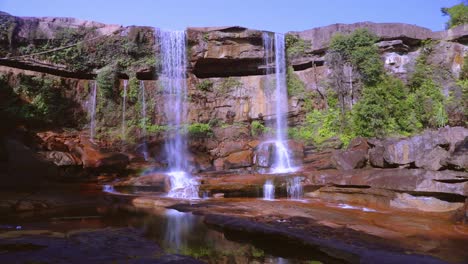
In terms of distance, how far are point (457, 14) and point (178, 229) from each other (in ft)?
88.7

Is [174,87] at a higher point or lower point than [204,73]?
lower

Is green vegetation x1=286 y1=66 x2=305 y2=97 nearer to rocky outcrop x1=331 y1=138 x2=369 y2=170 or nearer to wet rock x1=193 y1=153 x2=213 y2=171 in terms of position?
wet rock x1=193 y1=153 x2=213 y2=171

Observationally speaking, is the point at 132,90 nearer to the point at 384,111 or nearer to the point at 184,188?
the point at 184,188

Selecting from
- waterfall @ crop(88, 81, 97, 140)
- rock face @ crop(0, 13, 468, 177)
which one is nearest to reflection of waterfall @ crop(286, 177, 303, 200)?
rock face @ crop(0, 13, 468, 177)

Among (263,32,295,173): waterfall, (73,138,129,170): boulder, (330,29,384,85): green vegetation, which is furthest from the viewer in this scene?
(263,32,295,173): waterfall

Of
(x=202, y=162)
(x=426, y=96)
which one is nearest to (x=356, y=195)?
(x=202, y=162)

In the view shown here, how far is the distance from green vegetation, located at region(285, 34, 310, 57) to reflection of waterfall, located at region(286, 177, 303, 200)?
1135 centimetres

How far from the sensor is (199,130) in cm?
2139

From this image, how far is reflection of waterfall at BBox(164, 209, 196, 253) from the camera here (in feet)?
22.3

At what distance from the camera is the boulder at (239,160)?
58.4ft

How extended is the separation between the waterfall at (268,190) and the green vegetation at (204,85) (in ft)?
33.9

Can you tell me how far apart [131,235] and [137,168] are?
10.4 metres

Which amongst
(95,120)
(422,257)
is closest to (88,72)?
(95,120)

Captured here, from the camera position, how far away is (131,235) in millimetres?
6730
